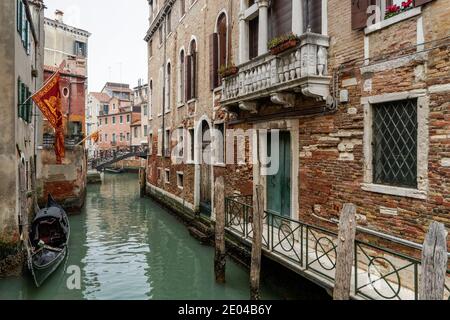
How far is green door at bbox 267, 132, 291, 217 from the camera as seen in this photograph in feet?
25.2

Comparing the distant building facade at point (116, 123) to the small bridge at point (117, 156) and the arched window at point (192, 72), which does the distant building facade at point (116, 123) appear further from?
the arched window at point (192, 72)

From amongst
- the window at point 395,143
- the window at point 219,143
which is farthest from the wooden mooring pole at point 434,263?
the window at point 219,143

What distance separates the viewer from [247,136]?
9.06m

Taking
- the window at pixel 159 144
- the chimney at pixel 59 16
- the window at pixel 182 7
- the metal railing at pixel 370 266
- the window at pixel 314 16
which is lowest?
the metal railing at pixel 370 266

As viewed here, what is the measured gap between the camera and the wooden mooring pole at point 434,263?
3.08 meters

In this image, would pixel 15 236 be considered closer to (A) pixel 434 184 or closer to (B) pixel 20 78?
(B) pixel 20 78

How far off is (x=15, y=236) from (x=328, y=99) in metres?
6.95

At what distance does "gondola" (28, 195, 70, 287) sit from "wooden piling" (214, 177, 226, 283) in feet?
11.5

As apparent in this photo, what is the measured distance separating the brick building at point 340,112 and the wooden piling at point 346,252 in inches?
22.4

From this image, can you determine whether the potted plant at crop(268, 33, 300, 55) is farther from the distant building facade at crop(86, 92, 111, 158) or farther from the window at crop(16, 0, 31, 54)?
the distant building facade at crop(86, 92, 111, 158)

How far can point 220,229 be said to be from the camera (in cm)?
729

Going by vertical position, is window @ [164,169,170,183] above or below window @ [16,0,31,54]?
below

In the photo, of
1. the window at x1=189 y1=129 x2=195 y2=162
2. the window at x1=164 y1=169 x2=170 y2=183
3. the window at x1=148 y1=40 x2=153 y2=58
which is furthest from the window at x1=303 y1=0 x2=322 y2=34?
the window at x1=148 y1=40 x2=153 y2=58

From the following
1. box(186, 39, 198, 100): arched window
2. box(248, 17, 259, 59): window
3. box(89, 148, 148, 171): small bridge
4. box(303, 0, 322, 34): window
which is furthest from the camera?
box(89, 148, 148, 171): small bridge
